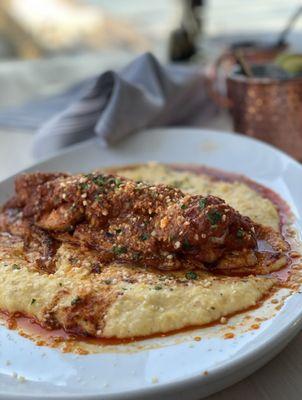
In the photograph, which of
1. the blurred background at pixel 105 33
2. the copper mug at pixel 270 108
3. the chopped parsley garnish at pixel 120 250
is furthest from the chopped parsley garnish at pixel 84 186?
the blurred background at pixel 105 33

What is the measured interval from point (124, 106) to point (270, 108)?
872 mm

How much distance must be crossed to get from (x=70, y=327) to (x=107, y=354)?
0.19 metres

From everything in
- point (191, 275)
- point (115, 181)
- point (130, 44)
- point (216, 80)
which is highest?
point (115, 181)

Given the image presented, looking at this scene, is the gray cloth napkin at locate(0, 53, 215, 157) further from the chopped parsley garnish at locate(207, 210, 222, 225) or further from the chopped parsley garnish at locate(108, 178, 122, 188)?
the chopped parsley garnish at locate(207, 210, 222, 225)

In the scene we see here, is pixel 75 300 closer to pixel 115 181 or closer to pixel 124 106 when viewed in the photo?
pixel 115 181

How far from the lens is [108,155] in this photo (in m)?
3.30

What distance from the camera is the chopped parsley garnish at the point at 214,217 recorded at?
2070 millimetres

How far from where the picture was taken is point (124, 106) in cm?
342

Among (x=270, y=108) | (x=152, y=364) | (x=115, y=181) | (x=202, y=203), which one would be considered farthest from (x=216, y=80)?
(x=152, y=364)

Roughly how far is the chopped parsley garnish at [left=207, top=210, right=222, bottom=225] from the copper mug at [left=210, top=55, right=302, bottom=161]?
1.35 m

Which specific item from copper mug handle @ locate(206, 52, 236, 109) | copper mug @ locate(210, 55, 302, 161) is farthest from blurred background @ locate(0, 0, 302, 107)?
copper mug @ locate(210, 55, 302, 161)

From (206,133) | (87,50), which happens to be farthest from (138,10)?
(206,133)

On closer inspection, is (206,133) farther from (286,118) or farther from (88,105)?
(88,105)

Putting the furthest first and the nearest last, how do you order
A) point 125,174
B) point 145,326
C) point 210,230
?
point 125,174 < point 210,230 < point 145,326
